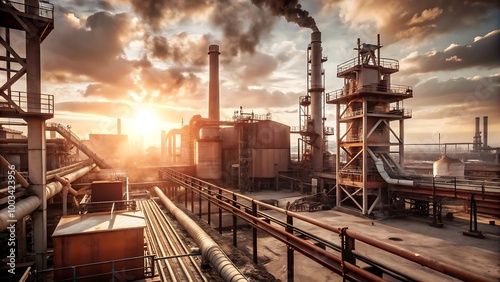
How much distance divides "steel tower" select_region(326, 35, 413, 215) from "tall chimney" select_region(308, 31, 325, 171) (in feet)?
32.8

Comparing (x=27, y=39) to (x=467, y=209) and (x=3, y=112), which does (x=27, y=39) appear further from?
(x=467, y=209)

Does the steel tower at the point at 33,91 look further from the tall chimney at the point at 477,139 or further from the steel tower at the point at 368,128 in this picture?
the tall chimney at the point at 477,139

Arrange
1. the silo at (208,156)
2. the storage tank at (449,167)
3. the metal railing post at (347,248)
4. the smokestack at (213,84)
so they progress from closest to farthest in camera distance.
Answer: the metal railing post at (347,248), the storage tank at (449,167), the silo at (208,156), the smokestack at (213,84)

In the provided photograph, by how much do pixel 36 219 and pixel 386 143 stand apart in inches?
1146

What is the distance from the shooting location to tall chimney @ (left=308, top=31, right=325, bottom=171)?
39.2 metres

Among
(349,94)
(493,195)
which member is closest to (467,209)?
(493,195)

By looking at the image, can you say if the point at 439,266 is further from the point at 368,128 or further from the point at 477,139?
the point at 477,139

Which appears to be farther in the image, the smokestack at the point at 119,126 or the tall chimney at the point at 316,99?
the smokestack at the point at 119,126

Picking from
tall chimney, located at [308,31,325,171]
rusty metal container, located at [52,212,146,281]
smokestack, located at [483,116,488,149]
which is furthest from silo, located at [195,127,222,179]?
smokestack, located at [483,116,488,149]

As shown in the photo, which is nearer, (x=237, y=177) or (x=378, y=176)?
(x=378, y=176)

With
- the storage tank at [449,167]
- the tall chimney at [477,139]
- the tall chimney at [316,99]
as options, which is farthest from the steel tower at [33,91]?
the tall chimney at [477,139]

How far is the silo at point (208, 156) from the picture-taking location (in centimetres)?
4209

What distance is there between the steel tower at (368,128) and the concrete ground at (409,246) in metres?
3.25

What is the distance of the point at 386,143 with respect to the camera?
88.0ft
